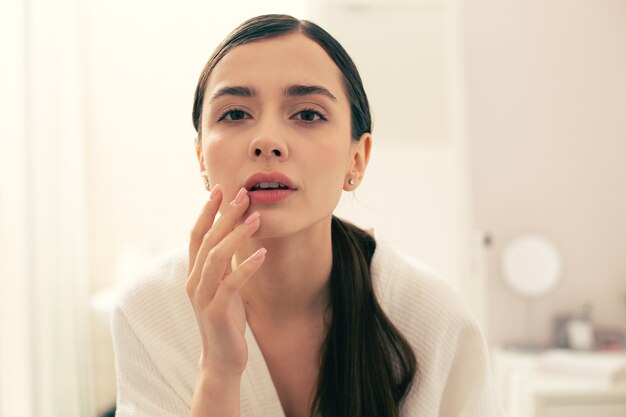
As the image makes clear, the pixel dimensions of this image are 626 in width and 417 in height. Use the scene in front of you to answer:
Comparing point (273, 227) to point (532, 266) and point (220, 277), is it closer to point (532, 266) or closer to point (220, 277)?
point (220, 277)

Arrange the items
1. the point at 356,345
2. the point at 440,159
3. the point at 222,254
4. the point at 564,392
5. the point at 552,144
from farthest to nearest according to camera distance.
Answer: the point at 552,144 < the point at 440,159 < the point at 564,392 < the point at 356,345 < the point at 222,254

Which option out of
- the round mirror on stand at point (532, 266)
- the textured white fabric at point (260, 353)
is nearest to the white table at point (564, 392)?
the round mirror on stand at point (532, 266)

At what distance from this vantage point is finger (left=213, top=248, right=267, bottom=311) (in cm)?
90

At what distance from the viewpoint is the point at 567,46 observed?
3.11 m

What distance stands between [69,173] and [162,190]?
0.57 m

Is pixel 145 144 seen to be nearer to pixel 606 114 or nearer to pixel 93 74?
pixel 93 74

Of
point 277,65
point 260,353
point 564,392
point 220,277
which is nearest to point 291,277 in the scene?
point 260,353

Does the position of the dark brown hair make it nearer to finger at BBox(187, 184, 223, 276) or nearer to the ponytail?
the ponytail

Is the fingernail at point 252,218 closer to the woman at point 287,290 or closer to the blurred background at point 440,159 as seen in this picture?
the woman at point 287,290

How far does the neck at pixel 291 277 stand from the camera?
1097 mm

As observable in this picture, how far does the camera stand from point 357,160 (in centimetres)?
114

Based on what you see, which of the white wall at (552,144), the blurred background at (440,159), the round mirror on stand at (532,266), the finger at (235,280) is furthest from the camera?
the white wall at (552,144)

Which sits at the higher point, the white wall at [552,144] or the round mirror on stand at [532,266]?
the white wall at [552,144]

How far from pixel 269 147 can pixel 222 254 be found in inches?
6.0
